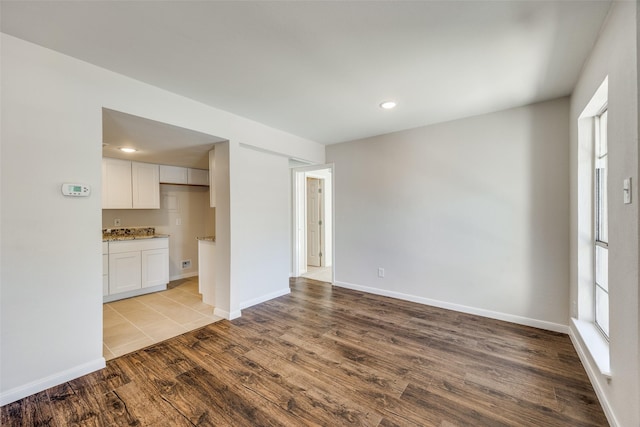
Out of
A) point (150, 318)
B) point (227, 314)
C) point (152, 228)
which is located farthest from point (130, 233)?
point (227, 314)

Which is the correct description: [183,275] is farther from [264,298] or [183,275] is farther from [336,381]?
[336,381]

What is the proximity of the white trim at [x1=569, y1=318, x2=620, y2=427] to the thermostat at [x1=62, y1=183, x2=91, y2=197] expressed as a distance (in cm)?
373

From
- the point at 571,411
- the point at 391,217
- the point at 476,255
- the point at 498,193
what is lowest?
the point at 571,411

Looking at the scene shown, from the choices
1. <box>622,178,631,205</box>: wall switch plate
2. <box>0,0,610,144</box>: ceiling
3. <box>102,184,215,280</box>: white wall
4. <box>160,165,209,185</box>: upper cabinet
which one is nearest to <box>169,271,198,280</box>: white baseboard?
<box>102,184,215,280</box>: white wall

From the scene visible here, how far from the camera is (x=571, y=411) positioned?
5.46 feet

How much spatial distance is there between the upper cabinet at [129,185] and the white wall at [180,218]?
379mm

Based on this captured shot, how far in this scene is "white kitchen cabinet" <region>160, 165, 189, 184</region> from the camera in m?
4.51

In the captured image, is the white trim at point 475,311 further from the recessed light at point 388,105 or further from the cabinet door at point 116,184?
the cabinet door at point 116,184

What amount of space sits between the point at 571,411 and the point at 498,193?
2.07m

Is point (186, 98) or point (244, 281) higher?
point (186, 98)

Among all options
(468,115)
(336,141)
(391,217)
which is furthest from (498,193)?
(336,141)

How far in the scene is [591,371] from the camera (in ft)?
6.33

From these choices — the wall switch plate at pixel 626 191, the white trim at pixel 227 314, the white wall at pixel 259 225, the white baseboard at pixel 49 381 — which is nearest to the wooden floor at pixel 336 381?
the white baseboard at pixel 49 381

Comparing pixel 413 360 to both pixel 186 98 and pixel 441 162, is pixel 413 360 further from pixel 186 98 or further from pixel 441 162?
pixel 186 98
